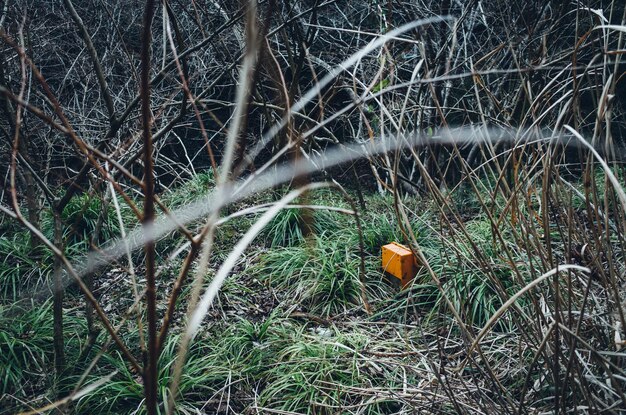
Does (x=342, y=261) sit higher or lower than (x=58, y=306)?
lower

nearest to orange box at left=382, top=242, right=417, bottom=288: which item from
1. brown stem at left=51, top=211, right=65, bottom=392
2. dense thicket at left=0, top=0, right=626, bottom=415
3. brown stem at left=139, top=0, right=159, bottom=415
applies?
dense thicket at left=0, top=0, right=626, bottom=415

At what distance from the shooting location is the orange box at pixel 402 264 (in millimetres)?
3174

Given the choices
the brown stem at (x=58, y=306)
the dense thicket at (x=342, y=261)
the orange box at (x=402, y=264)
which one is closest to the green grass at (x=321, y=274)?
the dense thicket at (x=342, y=261)

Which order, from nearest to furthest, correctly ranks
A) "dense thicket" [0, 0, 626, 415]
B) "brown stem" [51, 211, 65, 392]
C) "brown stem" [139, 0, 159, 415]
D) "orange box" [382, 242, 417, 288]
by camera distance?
"brown stem" [139, 0, 159, 415] < "dense thicket" [0, 0, 626, 415] < "brown stem" [51, 211, 65, 392] < "orange box" [382, 242, 417, 288]

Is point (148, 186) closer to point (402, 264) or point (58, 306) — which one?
point (58, 306)

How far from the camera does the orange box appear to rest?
3.17 m

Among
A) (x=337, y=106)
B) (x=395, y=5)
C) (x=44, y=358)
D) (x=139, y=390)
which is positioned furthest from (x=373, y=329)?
(x=337, y=106)

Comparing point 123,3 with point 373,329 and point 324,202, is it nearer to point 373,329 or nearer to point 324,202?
point 324,202

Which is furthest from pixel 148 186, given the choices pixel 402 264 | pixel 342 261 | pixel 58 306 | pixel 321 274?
pixel 342 261

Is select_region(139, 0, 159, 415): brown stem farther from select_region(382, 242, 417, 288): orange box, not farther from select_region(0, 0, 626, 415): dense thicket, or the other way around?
select_region(382, 242, 417, 288): orange box

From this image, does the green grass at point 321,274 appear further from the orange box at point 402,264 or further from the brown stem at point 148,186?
the brown stem at point 148,186

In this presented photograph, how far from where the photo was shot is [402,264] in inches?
125

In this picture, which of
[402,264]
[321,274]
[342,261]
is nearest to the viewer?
[402,264]

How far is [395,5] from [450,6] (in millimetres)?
490
